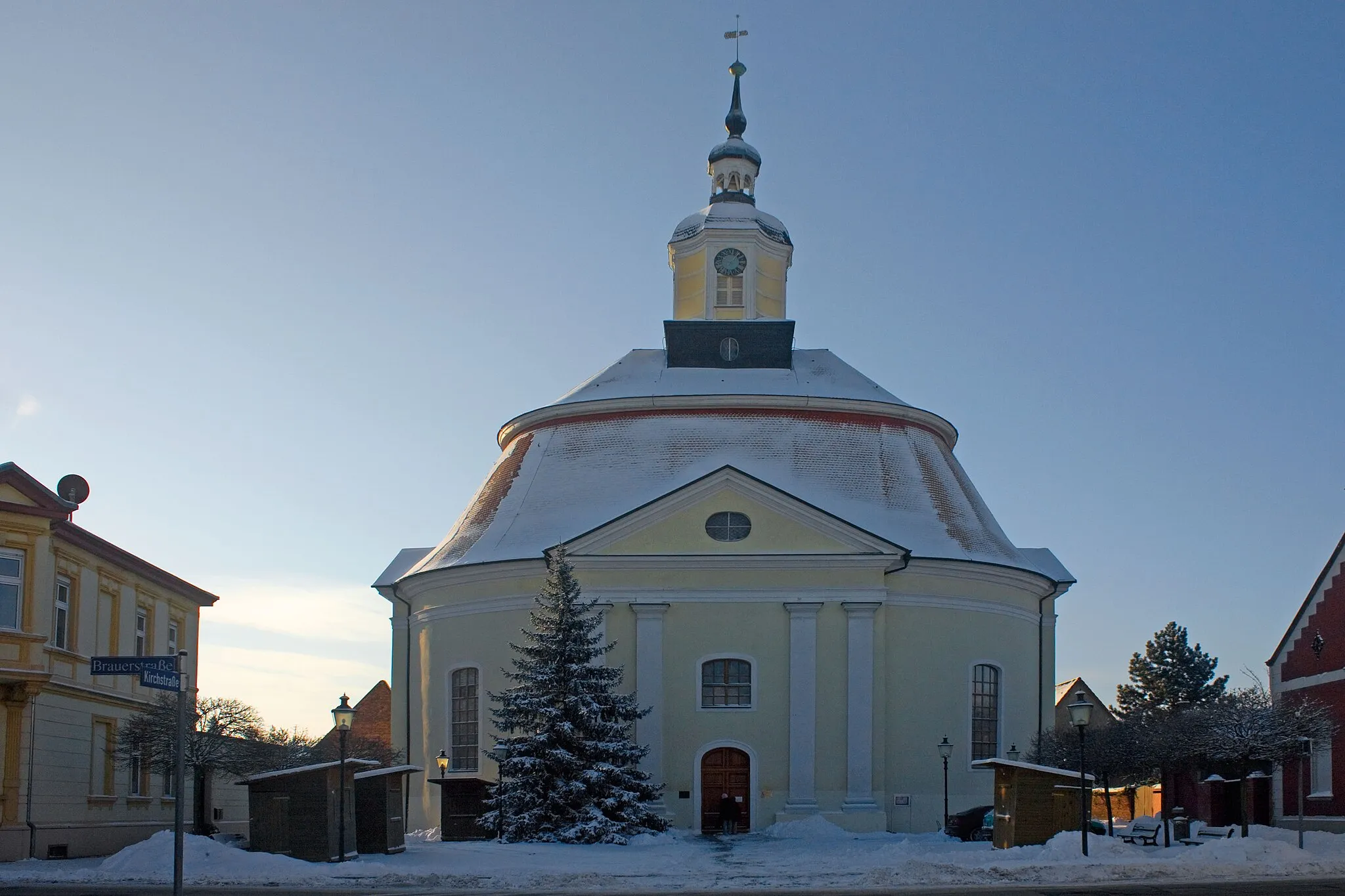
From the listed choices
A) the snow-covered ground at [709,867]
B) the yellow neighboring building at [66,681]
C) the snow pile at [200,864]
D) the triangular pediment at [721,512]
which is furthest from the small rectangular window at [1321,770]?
the yellow neighboring building at [66,681]

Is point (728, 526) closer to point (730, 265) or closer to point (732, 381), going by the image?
point (732, 381)

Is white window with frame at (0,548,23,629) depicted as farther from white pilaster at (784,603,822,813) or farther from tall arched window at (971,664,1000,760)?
tall arched window at (971,664,1000,760)

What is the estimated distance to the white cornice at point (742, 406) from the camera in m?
39.0

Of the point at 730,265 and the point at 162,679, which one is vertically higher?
the point at 730,265

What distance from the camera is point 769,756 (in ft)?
115

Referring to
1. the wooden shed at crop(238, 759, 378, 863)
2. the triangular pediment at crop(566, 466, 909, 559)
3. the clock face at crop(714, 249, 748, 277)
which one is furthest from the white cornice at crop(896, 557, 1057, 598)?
the wooden shed at crop(238, 759, 378, 863)

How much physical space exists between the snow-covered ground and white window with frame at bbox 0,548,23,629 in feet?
13.0

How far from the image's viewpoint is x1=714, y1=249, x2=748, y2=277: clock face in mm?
44594

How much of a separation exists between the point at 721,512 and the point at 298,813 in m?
14.1

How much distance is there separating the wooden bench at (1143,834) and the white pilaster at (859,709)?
559cm

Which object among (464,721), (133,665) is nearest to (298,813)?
(133,665)

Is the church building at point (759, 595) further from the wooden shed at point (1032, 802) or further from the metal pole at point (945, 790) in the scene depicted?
the wooden shed at point (1032, 802)

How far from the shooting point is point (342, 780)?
24.5 metres

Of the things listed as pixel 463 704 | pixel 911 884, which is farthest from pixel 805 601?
pixel 911 884
